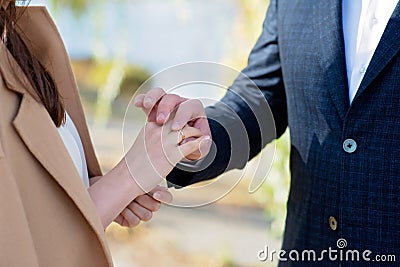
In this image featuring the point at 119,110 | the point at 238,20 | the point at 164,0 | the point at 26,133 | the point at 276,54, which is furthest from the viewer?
the point at 119,110

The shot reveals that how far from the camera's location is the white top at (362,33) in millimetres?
1378

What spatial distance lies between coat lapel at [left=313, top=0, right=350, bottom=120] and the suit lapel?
6cm

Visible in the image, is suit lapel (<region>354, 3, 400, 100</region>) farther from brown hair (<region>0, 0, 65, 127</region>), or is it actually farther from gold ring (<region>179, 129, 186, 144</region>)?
brown hair (<region>0, 0, 65, 127</region>)

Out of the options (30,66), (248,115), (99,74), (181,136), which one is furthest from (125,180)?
(99,74)

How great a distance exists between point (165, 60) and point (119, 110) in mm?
704

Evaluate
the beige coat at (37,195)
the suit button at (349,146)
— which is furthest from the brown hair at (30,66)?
the suit button at (349,146)

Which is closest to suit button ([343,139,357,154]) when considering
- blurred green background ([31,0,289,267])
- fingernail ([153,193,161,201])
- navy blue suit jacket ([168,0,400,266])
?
navy blue suit jacket ([168,0,400,266])

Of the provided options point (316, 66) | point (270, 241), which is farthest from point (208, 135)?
point (270, 241)

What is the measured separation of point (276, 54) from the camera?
1.61 meters

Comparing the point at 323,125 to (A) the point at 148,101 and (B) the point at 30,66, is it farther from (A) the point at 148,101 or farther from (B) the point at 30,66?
(B) the point at 30,66

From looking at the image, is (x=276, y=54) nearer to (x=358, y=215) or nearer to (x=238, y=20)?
(x=358, y=215)

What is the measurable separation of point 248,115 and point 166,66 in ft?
7.21

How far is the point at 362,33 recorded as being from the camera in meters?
1.41

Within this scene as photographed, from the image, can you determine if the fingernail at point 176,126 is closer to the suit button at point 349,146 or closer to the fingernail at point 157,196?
the fingernail at point 157,196
